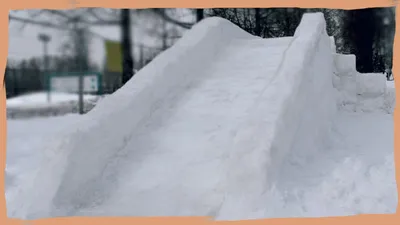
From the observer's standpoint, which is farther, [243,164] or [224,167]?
[224,167]

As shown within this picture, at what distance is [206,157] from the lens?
10.3 ft

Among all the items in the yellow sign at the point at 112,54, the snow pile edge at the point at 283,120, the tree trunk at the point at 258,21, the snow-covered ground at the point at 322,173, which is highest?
the tree trunk at the point at 258,21

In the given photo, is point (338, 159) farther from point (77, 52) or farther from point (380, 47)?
point (77, 52)

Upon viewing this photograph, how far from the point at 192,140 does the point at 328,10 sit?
131 centimetres

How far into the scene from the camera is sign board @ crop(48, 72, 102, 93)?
3043 millimetres

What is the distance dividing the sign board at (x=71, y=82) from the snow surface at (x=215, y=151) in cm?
18

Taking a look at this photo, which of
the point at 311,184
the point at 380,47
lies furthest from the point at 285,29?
the point at 311,184

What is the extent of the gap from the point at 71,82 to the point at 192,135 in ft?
3.04

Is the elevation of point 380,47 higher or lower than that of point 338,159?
higher

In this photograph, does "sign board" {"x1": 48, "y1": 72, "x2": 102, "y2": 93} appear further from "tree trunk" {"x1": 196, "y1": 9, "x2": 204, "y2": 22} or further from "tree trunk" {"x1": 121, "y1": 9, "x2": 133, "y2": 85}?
"tree trunk" {"x1": 196, "y1": 9, "x2": 204, "y2": 22}

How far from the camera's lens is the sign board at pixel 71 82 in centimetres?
304

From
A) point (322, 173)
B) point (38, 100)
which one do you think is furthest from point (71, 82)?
point (322, 173)

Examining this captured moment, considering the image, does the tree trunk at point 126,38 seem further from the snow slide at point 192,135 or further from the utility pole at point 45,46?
the utility pole at point 45,46

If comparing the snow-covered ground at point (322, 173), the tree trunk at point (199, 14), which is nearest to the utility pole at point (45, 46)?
the snow-covered ground at point (322, 173)
